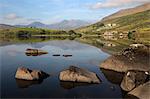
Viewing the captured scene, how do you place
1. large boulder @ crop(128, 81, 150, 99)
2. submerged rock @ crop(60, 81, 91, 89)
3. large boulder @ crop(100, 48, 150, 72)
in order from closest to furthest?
large boulder @ crop(128, 81, 150, 99) → submerged rock @ crop(60, 81, 91, 89) → large boulder @ crop(100, 48, 150, 72)


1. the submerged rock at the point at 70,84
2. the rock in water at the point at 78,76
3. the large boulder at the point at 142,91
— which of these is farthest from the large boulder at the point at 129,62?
the large boulder at the point at 142,91

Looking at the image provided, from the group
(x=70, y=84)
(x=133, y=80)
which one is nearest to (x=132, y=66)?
(x=133, y=80)

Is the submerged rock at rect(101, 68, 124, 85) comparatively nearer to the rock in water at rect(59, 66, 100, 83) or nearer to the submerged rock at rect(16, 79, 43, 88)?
the rock in water at rect(59, 66, 100, 83)

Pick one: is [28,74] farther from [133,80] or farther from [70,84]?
[133,80]

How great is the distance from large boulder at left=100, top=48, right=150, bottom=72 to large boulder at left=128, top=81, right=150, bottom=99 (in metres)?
12.0

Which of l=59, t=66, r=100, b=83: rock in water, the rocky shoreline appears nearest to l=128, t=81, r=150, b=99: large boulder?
the rocky shoreline

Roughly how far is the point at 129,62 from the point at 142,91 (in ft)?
45.9

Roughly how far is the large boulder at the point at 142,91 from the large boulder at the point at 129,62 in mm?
12030

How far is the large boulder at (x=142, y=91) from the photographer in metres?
28.5

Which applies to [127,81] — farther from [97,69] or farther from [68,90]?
[97,69]

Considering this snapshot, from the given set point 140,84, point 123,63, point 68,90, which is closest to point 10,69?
point 68,90

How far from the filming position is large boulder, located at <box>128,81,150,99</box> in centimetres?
2851

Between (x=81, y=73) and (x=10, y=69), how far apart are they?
1525 centimetres

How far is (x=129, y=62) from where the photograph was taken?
42.9 m
